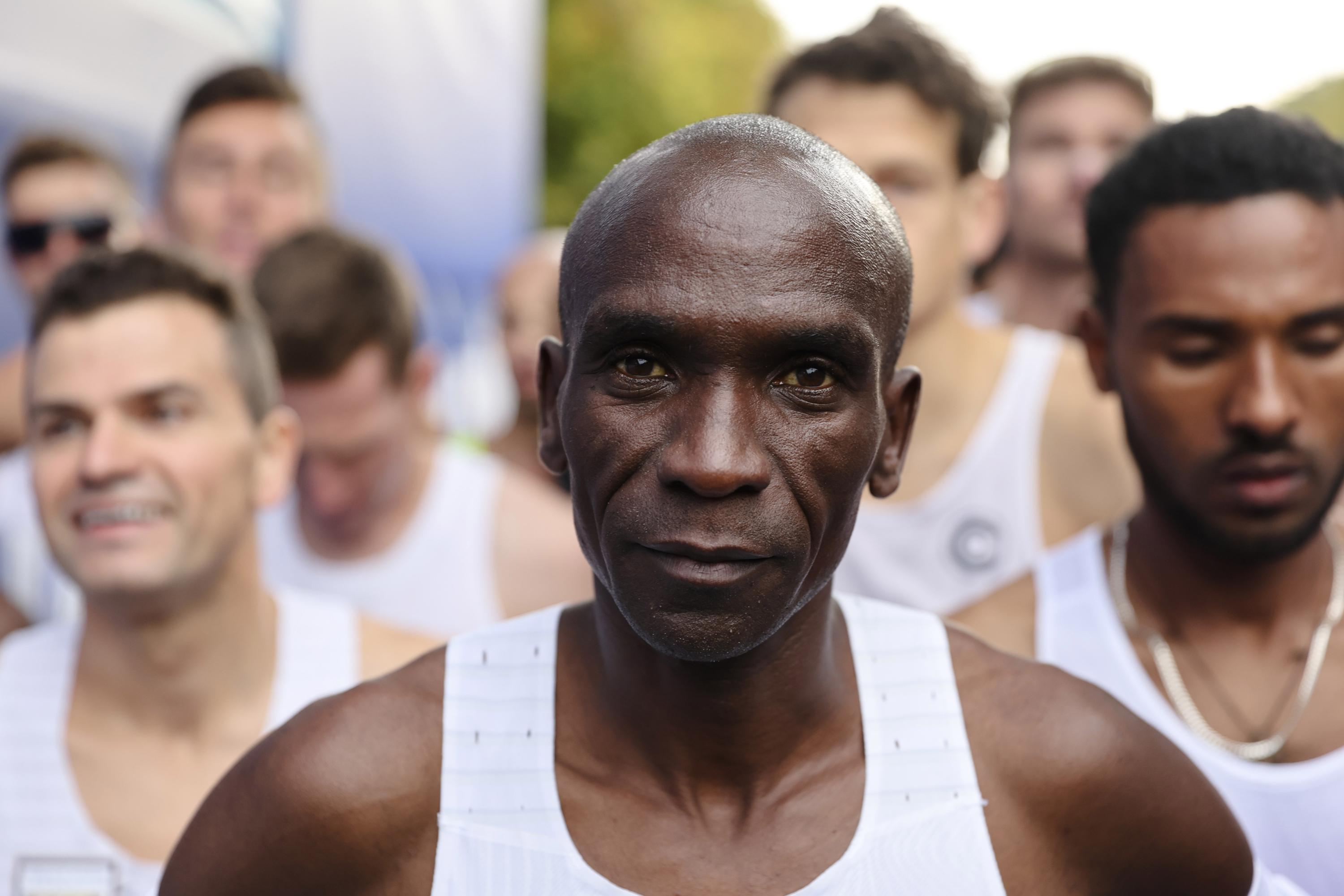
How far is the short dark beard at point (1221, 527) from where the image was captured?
116 inches

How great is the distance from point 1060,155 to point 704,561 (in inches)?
160

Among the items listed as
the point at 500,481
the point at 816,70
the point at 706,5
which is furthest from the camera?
the point at 706,5

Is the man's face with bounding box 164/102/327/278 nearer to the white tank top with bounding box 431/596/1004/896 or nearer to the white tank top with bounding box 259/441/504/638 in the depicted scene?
the white tank top with bounding box 259/441/504/638

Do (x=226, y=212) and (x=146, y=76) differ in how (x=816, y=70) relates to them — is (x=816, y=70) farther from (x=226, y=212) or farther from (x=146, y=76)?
(x=146, y=76)

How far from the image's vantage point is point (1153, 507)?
10.3 ft

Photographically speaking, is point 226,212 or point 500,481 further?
point 226,212

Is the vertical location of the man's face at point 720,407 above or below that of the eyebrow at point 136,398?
above

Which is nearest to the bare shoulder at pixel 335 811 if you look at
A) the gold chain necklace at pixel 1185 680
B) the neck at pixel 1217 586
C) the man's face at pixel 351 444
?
the gold chain necklace at pixel 1185 680

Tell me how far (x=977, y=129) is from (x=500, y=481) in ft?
6.76

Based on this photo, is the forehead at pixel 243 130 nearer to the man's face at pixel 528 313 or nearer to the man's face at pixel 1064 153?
the man's face at pixel 528 313

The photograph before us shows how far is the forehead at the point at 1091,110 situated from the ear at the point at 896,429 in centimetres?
359

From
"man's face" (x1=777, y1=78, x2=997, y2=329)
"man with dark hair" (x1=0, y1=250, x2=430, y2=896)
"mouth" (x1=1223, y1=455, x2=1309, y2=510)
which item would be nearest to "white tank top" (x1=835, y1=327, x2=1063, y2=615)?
"man's face" (x1=777, y1=78, x2=997, y2=329)

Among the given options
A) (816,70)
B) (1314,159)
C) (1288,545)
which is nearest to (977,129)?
(816,70)

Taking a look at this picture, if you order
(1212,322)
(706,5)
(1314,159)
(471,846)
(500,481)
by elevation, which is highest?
(706,5)
